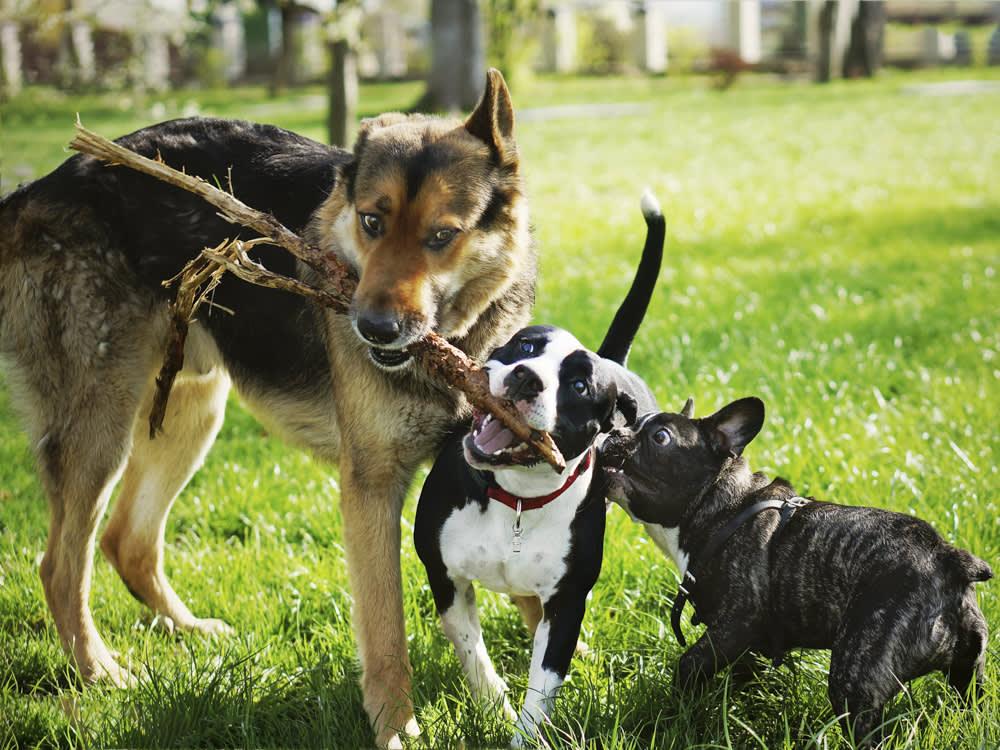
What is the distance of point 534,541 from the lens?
2.94m

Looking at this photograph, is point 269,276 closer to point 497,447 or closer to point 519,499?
point 497,447

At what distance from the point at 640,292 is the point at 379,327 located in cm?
127

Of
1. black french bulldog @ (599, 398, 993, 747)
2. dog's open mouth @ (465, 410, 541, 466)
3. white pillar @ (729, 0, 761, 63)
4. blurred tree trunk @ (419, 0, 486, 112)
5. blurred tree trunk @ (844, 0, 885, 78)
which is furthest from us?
white pillar @ (729, 0, 761, 63)

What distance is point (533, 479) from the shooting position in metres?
2.89

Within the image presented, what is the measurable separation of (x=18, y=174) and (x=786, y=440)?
504 centimetres

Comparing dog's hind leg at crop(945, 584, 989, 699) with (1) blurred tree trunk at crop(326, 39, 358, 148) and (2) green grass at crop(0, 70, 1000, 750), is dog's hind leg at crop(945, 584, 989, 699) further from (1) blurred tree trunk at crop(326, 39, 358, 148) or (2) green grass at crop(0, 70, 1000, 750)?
(1) blurred tree trunk at crop(326, 39, 358, 148)

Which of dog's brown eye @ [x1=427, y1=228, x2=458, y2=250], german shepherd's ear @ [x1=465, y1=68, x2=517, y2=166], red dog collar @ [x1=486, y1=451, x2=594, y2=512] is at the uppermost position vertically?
german shepherd's ear @ [x1=465, y1=68, x2=517, y2=166]

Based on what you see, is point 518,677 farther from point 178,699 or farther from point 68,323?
point 68,323

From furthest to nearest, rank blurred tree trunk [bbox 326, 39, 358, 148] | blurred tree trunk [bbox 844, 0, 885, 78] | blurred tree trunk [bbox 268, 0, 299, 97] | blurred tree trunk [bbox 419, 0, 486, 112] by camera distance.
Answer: blurred tree trunk [bbox 268, 0, 299, 97], blurred tree trunk [bbox 844, 0, 885, 78], blurred tree trunk [bbox 419, 0, 486, 112], blurred tree trunk [bbox 326, 39, 358, 148]

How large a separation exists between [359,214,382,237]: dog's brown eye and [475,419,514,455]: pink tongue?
28.7 inches

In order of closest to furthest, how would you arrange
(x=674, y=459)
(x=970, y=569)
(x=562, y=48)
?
(x=970, y=569) < (x=674, y=459) < (x=562, y=48)

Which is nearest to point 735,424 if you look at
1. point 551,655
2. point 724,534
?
point 724,534

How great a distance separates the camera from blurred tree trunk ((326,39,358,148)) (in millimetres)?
9328

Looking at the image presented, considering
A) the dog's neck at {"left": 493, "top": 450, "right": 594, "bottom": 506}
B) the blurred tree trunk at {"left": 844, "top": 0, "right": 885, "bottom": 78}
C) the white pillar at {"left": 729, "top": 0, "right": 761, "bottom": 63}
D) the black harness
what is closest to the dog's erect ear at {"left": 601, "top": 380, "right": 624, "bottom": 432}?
the dog's neck at {"left": 493, "top": 450, "right": 594, "bottom": 506}
